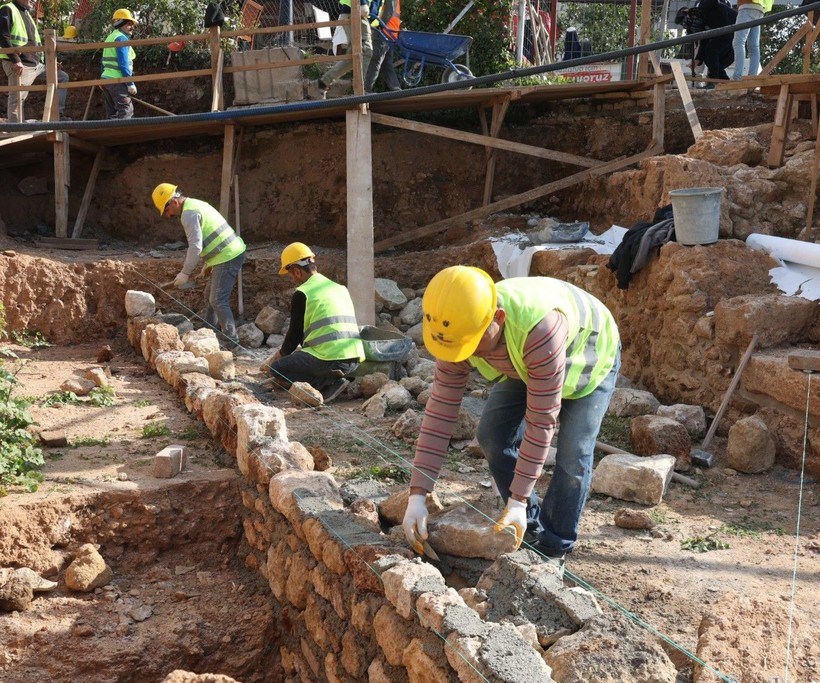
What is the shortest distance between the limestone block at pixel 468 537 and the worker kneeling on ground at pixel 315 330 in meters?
3.64

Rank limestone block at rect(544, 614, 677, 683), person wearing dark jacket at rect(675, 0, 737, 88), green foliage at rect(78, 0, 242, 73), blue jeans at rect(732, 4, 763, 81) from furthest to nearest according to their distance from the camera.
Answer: green foliage at rect(78, 0, 242, 73) → person wearing dark jacket at rect(675, 0, 737, 88) → blue jeans at rect(732, 4, 763, 81) → limestone block at rect(544, 614, 677, 683)

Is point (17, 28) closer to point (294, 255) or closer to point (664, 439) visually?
point (294, 255)

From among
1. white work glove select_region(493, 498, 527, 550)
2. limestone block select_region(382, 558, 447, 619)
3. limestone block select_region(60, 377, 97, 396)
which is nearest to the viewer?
limestone block select_region(382, 558, 447, 619)

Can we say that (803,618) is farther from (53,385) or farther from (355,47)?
(355,47)

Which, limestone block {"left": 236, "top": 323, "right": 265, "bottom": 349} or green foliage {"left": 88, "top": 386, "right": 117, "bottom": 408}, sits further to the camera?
limestone block {"left": 236, "top": 323, "right": 265, "bottom": 349}

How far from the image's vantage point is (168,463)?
16.9ft

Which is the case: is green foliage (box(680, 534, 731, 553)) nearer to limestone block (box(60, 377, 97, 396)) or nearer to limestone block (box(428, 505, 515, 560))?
limestone block (box(428, 505, 515, 560))

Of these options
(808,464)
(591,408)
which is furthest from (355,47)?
(591,408)

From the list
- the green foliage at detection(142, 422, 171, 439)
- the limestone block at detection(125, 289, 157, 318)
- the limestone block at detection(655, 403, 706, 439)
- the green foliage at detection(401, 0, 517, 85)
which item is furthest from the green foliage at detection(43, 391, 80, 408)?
the green foliage at detection(401, 0, 517, 85)

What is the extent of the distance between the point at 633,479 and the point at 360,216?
539 cm

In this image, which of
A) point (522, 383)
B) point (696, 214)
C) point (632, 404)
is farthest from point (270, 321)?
point (522, 383)

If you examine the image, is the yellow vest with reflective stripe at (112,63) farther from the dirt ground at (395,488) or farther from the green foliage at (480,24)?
the dirt ground at (395,488)

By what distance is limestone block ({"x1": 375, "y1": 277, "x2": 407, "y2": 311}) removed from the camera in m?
10.3

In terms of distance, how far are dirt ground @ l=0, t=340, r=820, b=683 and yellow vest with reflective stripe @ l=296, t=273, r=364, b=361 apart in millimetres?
1229
